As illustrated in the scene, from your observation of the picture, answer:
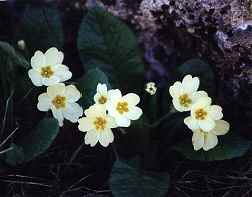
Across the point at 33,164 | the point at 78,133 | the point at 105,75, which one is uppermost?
the point at 105,75

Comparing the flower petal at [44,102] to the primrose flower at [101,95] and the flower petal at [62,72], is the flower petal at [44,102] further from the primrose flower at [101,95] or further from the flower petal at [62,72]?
the primrose flower at [101,95]

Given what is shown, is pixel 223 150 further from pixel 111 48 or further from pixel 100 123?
pixel 111 48

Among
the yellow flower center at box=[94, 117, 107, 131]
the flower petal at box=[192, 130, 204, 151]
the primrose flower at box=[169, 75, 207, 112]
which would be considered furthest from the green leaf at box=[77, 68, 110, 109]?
the flower petal at box=[192, 130, 204, 151]

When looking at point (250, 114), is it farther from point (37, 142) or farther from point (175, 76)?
point (37, 142)

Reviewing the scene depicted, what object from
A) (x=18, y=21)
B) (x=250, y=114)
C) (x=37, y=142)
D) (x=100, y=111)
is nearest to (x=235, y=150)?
(x=250, y=114)

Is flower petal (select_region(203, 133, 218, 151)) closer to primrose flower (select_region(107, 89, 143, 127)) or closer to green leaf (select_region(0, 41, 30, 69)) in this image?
primrose flower (select_region(107, 89, 143, 127))

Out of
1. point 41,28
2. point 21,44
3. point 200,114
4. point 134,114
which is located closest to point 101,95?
point 134,114
